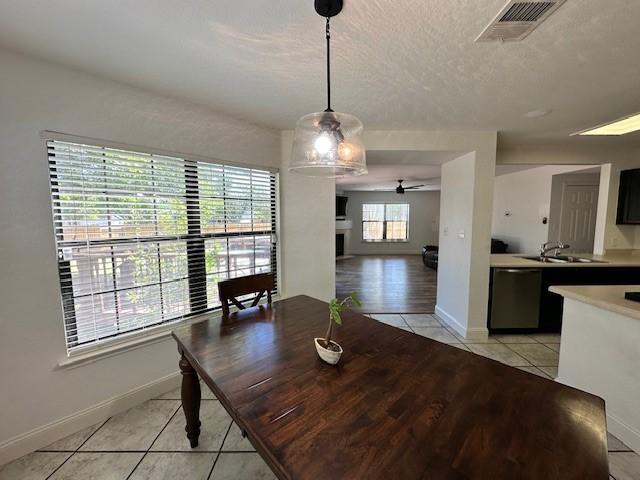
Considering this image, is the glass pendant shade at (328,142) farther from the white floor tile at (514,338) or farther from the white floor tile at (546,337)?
the white floor tile at (546,337)

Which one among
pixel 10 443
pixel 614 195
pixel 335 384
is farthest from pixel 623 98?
pixel 10 443

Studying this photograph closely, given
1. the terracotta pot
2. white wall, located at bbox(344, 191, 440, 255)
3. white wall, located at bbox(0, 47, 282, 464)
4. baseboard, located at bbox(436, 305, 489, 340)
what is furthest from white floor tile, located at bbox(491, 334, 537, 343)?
white wall, located at bbox(344, 191, 440, 255)

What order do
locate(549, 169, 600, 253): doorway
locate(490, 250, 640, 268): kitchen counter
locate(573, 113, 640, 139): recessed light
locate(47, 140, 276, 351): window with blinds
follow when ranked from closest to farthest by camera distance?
1. locate(47, 140, 276, 351): window with blinds
2. locate(573, 113, 640, 139): recessed light
3. locate(490, 250, 640, 268): kitchen counter
4. locate(549, 169, 600, 253): doorway

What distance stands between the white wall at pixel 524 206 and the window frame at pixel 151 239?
486 centimetres

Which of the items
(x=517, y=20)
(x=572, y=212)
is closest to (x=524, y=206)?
(x=572, y=212)

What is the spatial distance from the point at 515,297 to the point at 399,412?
9.82ft

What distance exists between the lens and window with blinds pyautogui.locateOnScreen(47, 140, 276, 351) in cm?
173

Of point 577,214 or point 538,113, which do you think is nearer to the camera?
point 538,113

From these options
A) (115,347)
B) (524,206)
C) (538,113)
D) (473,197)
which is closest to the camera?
(115,347)

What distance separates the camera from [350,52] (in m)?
1.50

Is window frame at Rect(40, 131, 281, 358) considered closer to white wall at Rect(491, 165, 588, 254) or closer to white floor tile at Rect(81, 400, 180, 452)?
white floor tile at Rect(81, 400, 180, 452)

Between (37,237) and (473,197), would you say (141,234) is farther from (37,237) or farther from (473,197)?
(473,197)

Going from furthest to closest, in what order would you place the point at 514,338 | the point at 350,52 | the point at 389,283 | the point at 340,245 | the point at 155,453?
the point at 340,245 → the point at 389,283 → the point at 514,338 → the point at 155,453 → the point at 350,52

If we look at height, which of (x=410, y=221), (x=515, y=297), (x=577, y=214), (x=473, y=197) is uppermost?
(x=473, y=197)
